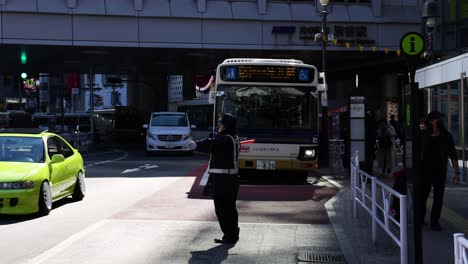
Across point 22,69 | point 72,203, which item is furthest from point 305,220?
point 22,69

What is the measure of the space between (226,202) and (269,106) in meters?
7.17

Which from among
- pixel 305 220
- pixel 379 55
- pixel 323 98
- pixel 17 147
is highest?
pixel 379 55

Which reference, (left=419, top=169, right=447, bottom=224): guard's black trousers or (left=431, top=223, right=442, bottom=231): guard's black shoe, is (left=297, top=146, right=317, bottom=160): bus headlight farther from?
(left=431, top=223, right=442, bottom=231): guard's black shoe

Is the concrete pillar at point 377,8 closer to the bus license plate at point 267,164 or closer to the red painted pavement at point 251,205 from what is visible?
the red painted pavement at point 251,205

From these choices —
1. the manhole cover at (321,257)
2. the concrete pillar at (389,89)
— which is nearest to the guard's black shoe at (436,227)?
the manhole cover at (321,257)

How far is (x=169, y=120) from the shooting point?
29047 millimetres

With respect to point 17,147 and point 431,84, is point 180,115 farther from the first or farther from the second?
point 17,147

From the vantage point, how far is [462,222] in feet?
31.1

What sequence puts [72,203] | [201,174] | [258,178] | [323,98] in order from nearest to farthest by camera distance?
[72,203], [323,98], [258,178], [201,174]

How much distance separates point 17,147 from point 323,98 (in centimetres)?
757

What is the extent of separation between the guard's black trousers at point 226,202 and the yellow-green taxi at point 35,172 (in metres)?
3.45

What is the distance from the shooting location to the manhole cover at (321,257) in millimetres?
7279

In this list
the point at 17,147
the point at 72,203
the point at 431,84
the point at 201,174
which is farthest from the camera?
the point at 431,84

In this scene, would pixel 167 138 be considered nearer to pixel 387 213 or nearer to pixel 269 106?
pixel 269 106
